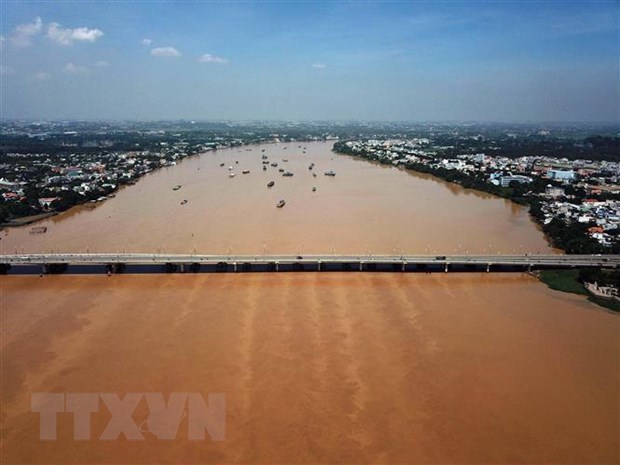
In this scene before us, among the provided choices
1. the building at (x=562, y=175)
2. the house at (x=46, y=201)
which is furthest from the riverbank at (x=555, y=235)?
the house at (x=46, y=201)

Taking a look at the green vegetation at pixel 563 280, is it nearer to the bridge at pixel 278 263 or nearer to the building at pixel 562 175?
the bridge at pixel 278 263

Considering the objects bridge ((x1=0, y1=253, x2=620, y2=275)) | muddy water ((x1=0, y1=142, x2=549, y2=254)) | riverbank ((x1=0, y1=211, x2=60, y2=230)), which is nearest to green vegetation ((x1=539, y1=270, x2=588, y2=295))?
bridge ((x1=0, y1=253, x2=620, y2=275))

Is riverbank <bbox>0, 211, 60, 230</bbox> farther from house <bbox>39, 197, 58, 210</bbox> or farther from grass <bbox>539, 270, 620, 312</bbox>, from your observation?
grass <bbox>539, 270, 620, 312</bbox>

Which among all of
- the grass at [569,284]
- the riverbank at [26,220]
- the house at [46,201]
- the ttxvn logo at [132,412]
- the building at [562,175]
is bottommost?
the ttxvn logo at [132,412]

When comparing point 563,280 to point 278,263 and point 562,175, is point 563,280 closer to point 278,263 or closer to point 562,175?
point 278,263


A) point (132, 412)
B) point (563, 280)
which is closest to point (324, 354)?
point (132, 412)

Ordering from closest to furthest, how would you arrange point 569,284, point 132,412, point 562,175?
point 132,412 < point 569,284 < point 562,175
